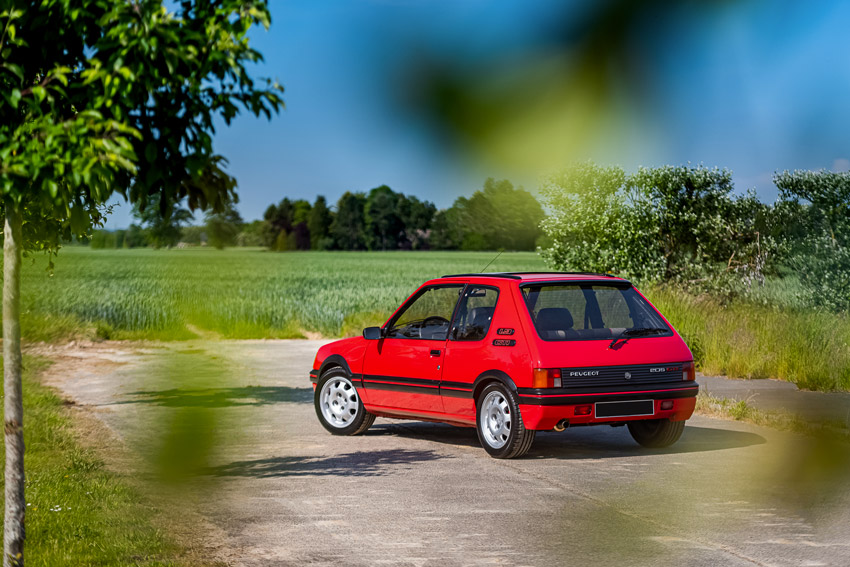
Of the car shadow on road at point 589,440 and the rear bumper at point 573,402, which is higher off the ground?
the rear bumper at point 573,402

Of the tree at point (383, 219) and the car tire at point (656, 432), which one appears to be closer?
the car tire at point (656, 432)

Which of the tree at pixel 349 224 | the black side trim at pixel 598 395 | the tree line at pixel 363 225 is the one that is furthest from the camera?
the tree at pixel 349 224

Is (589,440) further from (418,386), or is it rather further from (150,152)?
(150,152)

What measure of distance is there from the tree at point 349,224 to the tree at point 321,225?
2.07 feet

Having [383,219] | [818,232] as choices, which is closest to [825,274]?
[818,232]

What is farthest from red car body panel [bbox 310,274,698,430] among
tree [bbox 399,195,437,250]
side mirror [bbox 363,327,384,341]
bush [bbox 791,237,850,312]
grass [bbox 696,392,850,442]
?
tree [bbox 399,195,437,250]

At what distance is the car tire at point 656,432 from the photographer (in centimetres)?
1077

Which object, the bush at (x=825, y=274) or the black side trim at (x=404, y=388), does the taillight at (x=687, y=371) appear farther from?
the bush at (x=825, y=274)

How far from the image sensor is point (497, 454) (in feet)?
33.8

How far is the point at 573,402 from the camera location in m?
9.77

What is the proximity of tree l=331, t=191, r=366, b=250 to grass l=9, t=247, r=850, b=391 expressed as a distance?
70.0ft

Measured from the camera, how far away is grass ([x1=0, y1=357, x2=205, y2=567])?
6891 millimetres

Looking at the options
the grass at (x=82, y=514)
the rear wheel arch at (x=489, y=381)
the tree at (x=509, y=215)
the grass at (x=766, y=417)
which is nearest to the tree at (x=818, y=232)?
the tree at (x=509, y=215)

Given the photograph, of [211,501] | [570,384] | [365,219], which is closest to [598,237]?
[570,384]
